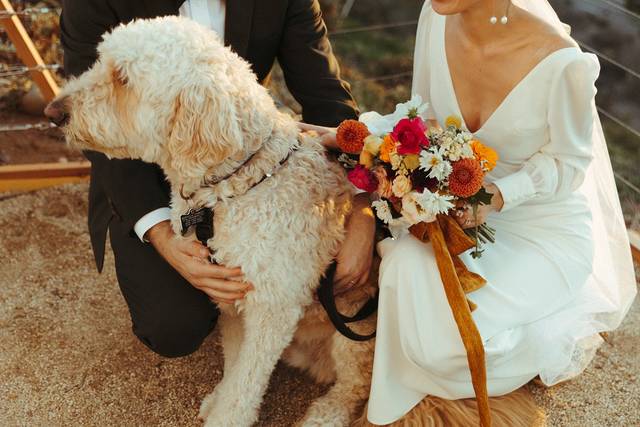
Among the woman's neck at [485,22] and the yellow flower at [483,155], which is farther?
the woman's neck at [485,22]

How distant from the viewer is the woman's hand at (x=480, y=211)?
8.01ft

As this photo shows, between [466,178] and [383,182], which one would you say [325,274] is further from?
[466,178]

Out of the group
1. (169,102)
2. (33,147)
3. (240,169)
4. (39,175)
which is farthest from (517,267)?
(33,147)

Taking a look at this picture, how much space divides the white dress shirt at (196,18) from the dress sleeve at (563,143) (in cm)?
131

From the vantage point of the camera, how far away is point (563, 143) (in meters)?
2.56

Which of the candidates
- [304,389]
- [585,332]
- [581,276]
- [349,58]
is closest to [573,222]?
[581,276]

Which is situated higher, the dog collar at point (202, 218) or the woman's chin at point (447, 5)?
the woman's chin at point (447, 5)

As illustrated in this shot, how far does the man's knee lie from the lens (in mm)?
Result: 2850

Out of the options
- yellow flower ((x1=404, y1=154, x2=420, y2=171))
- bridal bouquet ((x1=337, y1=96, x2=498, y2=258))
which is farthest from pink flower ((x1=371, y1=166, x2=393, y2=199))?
yellow flower ((x1=404, y1=154, x2=420, y2=171))

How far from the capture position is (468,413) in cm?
263

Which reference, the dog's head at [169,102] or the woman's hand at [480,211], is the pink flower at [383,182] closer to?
the woman's hand at [480,211]

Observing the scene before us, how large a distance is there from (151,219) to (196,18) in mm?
852

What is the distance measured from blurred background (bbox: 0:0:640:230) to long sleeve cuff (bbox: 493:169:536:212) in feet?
6.57

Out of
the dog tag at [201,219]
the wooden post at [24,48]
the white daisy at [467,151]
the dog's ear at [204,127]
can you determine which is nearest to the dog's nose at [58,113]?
the dog's ear at [204,127]
